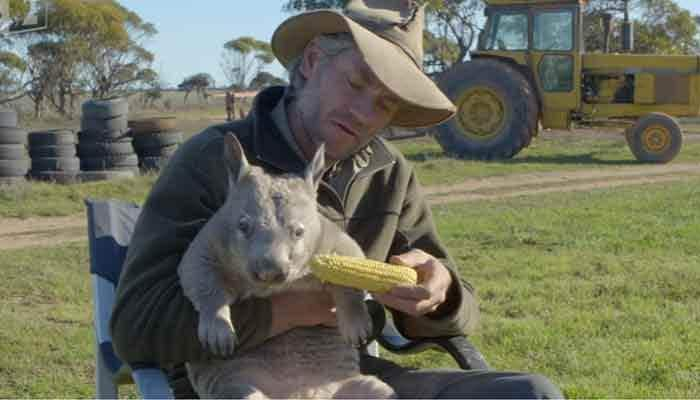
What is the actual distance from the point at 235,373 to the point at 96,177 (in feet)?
33.3

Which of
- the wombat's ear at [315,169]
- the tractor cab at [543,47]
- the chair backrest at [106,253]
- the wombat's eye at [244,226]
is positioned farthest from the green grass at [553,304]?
the tractor cab at [543,47]

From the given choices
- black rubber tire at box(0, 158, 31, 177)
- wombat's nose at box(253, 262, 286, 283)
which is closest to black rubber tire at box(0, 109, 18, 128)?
black rubber tire at box(0, 158, 31, 177)

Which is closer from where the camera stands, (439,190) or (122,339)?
(122,339)

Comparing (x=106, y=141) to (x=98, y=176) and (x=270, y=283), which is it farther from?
(x=270, y=283)

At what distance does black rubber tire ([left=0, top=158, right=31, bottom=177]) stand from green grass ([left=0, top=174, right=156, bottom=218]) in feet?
0.77

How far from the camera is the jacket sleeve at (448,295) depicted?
3.19 meters

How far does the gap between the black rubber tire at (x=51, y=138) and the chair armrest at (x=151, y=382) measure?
399 inches

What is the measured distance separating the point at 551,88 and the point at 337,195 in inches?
547

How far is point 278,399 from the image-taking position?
284 centimetres

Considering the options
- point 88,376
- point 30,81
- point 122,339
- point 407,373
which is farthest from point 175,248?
point 30,81

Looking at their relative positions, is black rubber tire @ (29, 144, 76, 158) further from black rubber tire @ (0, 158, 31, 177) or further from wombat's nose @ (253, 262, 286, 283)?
wombat's nose @ (253, 262, 286, 283)

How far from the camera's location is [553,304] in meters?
6.04

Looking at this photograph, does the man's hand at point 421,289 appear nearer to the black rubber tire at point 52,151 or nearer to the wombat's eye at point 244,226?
the wombat's eye at point 244,226

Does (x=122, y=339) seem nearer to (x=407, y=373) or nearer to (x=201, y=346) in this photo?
(x=201, y=346)
